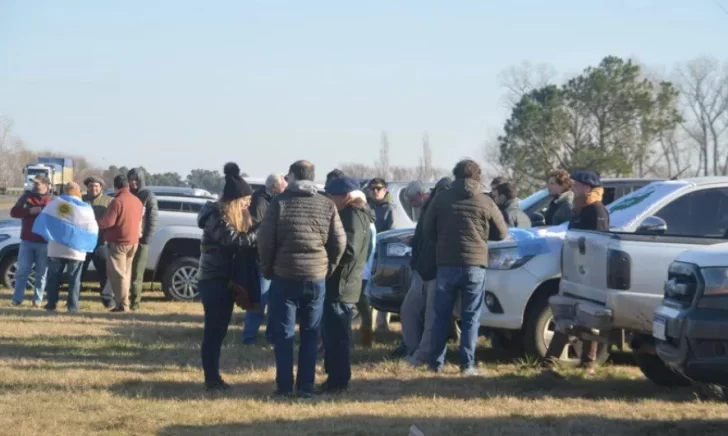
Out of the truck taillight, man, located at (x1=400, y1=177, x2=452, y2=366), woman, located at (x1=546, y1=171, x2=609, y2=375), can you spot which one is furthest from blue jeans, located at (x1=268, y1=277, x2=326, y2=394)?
the truck taillight

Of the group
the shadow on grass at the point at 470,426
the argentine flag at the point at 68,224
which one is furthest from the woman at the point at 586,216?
the argentine flag at the point at 68,224

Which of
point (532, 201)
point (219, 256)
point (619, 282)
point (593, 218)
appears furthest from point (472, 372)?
point (532, 201)

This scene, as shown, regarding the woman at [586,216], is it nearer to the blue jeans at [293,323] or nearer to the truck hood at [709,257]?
the blue jeans at [293,323]

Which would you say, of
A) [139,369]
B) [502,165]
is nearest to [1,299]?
[139,369]

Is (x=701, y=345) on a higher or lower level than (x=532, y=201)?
lower

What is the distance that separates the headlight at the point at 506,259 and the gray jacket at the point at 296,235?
2094 millimetres

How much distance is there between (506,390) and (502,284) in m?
1.29

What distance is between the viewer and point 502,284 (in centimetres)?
979

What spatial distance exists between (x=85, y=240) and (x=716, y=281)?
990 centimetres

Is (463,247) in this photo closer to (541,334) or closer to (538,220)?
(541,334)

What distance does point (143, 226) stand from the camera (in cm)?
1490

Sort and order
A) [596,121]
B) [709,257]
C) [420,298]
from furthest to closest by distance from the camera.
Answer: [596,121] < [420,298] < [709,257]

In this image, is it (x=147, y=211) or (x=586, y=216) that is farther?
(x=147, y=211)

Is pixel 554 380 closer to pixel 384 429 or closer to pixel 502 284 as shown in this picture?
pixel 502 284
